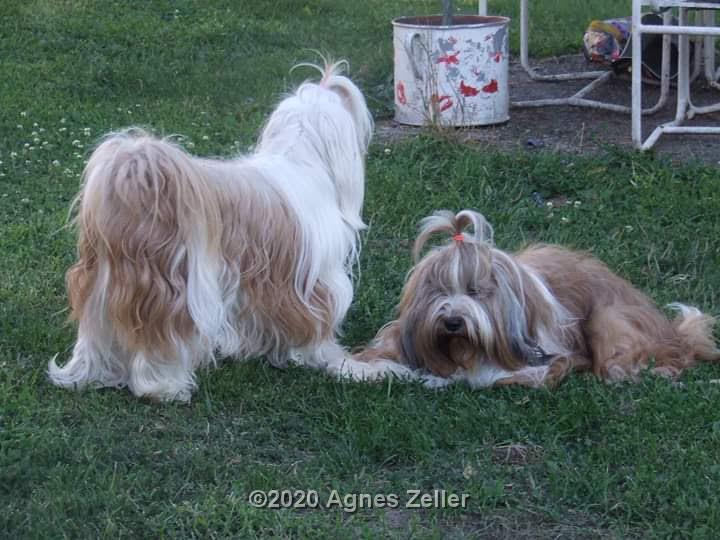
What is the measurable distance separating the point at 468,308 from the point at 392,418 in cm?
46

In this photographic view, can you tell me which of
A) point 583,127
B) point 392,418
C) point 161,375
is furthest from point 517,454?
point 583,127

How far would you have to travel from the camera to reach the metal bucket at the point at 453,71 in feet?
24.3

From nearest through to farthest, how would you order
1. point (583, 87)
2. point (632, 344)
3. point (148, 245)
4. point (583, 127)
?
1. point (148, 245)
2. point (632, 344)
3. point (583, 127)
4. point (583, 87)

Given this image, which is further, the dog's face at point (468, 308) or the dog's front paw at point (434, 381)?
the dog's front paw at point (434, 381)

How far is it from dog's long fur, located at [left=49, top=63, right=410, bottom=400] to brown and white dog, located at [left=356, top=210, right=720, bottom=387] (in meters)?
0.30

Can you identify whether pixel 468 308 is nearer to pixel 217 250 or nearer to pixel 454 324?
pixel 454 324

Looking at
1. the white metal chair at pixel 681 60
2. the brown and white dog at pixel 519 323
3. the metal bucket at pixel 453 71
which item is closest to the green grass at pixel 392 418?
the brown and white dog at pixel 519 323

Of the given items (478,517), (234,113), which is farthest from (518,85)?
(478,517)

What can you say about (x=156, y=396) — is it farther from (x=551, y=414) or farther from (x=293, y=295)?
(x=551, y=414)

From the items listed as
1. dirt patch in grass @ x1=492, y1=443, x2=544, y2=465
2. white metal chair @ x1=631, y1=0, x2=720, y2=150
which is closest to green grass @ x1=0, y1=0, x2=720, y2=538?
dirt patch in grass @ x1=492, y1=443, x2=544, y2=465

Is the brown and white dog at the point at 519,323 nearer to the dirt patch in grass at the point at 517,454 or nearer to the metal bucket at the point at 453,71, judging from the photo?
the dirt patch in grass at the point at 517,454

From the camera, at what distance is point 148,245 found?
13.1 ft

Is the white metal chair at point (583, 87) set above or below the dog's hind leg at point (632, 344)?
above

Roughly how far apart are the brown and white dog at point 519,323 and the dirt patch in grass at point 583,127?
94.4 inches
